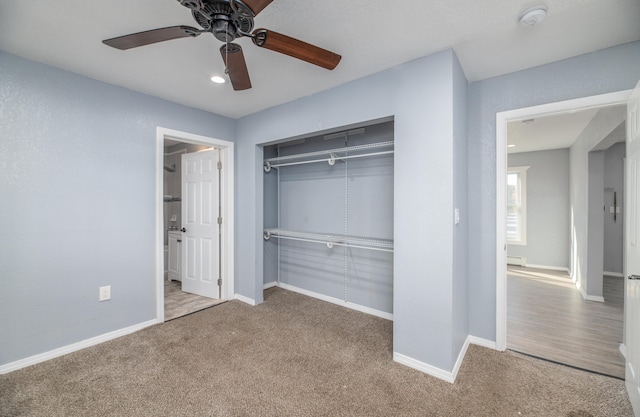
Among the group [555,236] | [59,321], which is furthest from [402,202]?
[555,236]

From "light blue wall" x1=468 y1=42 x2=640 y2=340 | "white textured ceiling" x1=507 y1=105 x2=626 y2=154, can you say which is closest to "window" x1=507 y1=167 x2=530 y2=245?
"white textured ceiling" x1=507 y1=105 x2=626 y2=154

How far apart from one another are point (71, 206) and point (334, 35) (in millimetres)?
2690

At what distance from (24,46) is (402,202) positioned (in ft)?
10.4

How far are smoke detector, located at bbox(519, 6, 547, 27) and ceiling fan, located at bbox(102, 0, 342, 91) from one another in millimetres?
1177

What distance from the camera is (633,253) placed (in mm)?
1772

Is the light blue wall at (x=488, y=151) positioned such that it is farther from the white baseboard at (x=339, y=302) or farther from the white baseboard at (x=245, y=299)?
the white baseboard at (x=245, y=299)

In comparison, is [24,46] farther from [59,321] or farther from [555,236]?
[555,236]

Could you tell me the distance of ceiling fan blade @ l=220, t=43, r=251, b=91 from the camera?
1.57m

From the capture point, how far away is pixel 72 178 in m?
2.47

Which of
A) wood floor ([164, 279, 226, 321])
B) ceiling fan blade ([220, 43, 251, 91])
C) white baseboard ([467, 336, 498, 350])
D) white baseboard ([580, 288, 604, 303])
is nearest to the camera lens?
ceiling fan blade ([220, 43, 251, 91])

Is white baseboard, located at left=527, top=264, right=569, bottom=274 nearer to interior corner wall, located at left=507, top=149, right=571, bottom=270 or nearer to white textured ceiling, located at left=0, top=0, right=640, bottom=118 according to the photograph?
interior corner wall, located at left=507, top=149, right=571, bottom=270

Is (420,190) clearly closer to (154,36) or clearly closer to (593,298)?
(154,36)

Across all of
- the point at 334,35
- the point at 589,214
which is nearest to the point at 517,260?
the point at 589,214

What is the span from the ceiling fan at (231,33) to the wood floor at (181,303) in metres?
2.82
